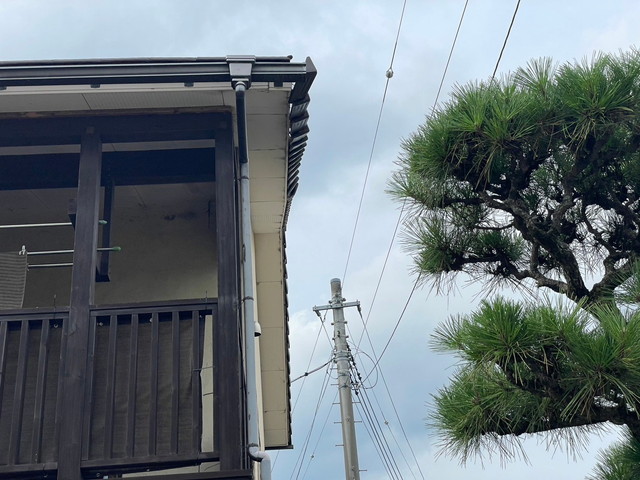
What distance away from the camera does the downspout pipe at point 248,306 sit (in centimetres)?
438

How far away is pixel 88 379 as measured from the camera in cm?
433

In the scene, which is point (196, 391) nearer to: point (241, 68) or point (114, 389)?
point (114, 389)

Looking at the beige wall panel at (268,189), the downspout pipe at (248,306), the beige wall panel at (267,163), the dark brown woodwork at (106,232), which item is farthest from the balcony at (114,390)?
the beige wall panel at (268,189)

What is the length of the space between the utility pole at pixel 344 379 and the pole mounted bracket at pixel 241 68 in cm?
775

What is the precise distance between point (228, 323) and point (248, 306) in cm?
26

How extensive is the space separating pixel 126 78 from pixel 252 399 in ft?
7.29

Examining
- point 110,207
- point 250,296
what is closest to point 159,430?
point 250,296

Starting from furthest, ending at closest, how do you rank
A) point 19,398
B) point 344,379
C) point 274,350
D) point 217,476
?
point 344,379 → point 274,350 → point 19,398 → point 217,476

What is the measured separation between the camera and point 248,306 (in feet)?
15.5

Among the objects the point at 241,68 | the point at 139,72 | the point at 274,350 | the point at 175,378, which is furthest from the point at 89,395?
the point at 274,350

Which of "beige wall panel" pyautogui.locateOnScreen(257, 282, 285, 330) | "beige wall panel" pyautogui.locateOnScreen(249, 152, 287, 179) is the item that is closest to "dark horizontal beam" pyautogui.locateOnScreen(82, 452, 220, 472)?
"beige wall panel" pyautogui.locateOnScreen(249, 152, 287, 179)

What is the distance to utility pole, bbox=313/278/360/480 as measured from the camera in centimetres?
1104

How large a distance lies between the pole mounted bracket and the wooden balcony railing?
1.44 meters

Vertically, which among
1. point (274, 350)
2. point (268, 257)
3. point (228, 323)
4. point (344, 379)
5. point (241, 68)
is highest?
point (241, 68)
